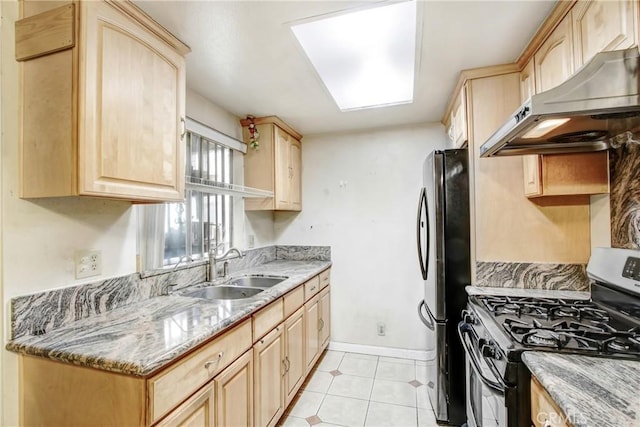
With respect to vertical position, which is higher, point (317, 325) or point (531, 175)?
point (531, 175)

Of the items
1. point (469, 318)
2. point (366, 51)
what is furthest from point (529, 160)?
point (366, 51)

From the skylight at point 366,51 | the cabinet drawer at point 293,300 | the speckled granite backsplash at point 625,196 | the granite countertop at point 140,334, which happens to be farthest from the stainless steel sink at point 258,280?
the speckled granite backsplash at point 625,196

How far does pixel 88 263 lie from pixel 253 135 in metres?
1.68

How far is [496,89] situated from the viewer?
189 centimetres

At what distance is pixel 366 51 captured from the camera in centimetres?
171

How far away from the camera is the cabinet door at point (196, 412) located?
1.04 meters

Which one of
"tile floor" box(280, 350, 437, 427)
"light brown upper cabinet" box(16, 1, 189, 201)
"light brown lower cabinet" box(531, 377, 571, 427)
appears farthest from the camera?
"tile floor" box(280, 350, 437, 427)

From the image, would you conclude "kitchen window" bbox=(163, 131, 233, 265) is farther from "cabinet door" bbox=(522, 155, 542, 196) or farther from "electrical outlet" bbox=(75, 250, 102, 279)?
"cabinet door" bbox=(522, 155, 542, 196)

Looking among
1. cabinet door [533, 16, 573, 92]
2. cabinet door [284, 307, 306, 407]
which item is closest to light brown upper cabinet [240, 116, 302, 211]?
cabinet door [284, 307, 306, 407]

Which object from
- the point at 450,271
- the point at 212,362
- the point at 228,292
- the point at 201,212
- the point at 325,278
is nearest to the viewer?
the point at 212,362

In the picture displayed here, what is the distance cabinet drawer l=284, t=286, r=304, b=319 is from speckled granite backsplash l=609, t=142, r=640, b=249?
1.82m

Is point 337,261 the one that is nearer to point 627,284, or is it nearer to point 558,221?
point 558,221

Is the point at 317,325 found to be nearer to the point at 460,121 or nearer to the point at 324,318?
the point at 324,318

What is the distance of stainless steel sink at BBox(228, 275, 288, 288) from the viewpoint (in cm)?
228
